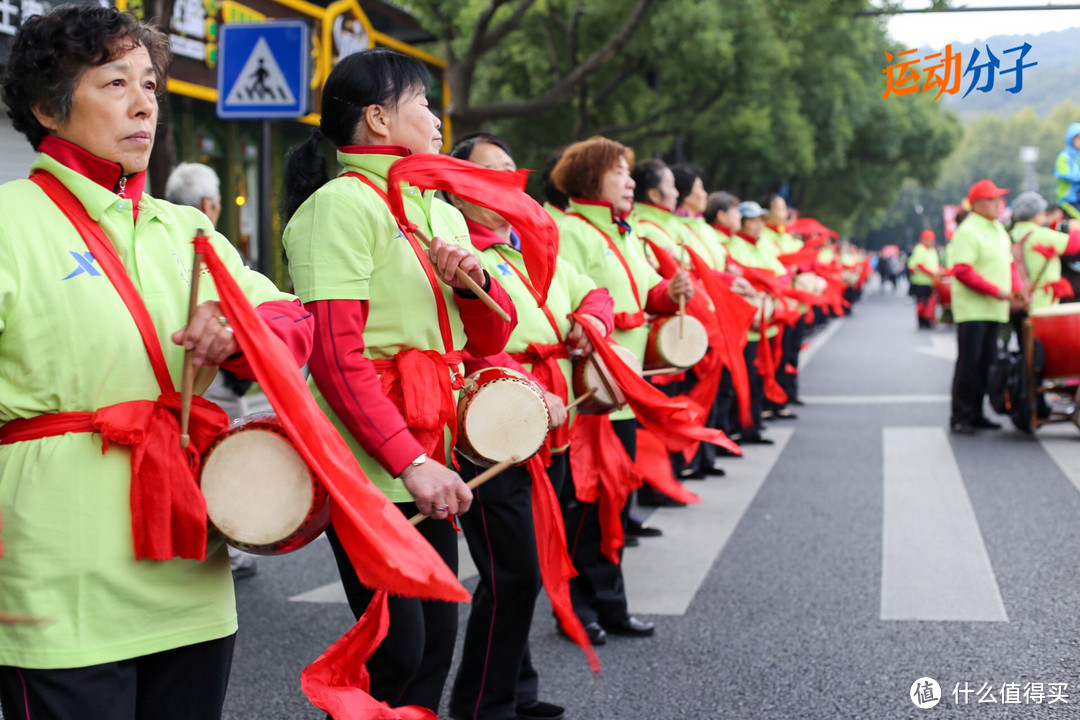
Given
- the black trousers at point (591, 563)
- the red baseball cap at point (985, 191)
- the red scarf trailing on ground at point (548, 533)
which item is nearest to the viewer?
the red scarf trailing on ground at point (548, 533)

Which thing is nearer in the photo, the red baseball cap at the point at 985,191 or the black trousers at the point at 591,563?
the black trousers at the point at 591,563

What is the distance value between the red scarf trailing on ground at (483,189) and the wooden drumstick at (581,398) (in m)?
1.07

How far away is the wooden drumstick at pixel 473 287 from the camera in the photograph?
9.15 ft

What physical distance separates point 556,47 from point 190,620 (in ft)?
61.7

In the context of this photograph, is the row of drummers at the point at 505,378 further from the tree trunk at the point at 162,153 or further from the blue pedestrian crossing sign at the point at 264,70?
the tree trunk at the point at 162,153

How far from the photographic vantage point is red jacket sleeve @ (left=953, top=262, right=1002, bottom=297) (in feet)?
31.7

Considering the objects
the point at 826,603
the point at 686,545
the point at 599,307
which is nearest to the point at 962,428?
the point at 686,545

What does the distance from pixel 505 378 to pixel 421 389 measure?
380 millimetres

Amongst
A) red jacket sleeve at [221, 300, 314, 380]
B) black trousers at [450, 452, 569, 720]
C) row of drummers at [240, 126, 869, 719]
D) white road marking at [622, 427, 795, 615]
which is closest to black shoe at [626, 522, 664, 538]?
white road marking at [622, 427, 795, 615]

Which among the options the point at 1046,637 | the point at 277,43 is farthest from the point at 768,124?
the point at 1046,637

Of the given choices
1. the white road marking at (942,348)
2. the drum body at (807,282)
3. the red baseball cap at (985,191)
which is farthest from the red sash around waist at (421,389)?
the white road marking at (942,348)

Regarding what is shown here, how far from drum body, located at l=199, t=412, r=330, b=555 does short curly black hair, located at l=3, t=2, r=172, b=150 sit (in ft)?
2.21

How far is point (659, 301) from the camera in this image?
18.4ft

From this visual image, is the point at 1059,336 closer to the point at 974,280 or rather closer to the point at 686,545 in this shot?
the point at 974,280
